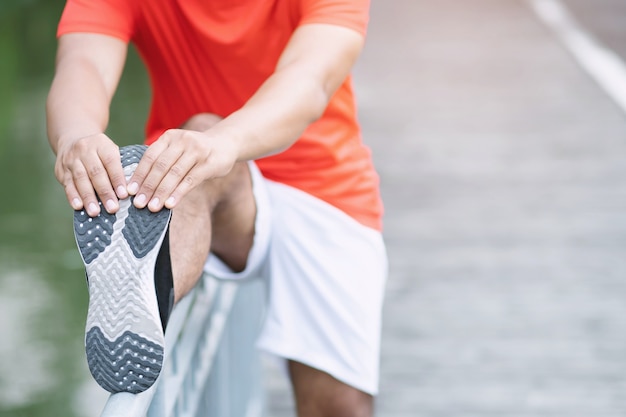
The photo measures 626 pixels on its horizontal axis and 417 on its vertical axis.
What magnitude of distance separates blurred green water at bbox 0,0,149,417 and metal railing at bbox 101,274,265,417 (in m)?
1.08

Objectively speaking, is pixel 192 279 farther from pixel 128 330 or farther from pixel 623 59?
pixel 623 59

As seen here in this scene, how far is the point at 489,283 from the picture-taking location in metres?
3.78

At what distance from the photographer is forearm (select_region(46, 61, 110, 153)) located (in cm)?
172

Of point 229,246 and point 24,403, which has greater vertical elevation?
point 229,246

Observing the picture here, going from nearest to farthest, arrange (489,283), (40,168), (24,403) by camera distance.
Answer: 1. (24,403)
2. (489,283)
3. (40,168)

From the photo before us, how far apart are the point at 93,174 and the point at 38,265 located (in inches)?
131

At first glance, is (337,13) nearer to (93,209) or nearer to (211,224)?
(211,224)

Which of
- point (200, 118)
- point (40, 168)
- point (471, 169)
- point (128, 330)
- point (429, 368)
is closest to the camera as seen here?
point (128, 330)

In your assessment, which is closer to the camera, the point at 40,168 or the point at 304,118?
the point at 304,118

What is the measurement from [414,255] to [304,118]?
92.0 inches

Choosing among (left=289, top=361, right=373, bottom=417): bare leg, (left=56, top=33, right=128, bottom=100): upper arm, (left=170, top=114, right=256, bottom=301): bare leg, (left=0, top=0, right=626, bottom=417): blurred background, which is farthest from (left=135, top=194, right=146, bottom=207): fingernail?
(left=0, top=0, right=626, bottom=417): blurred background

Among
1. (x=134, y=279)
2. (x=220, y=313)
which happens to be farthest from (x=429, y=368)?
(x=134, y=279)

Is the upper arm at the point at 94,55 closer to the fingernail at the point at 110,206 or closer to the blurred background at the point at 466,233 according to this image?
the fingernail at the point at 110,206

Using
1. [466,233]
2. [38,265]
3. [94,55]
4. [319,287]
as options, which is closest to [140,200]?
[94,55]
